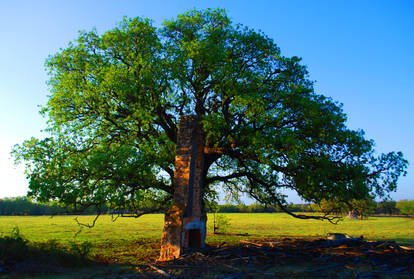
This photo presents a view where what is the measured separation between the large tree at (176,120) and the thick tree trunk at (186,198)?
3.16 ft

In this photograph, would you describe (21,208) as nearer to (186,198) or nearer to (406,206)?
(186,198)

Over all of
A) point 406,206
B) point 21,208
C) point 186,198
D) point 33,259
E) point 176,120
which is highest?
point 176,120

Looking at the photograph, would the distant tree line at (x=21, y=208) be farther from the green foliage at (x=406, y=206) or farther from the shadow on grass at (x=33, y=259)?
the green foliage at (x=406, y=206)

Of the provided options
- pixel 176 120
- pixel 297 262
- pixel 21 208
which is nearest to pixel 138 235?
pixel 176 120

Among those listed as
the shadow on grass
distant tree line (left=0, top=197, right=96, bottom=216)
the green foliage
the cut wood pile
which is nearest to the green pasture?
the shadow on grass

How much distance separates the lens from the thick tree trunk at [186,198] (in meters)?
15.6

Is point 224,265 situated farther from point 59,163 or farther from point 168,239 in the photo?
point 59,163

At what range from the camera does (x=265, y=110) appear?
17.6 m

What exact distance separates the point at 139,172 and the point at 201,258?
19.5 ft

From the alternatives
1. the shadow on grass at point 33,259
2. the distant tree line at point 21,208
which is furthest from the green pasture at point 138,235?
the distant tree line at point 21,208

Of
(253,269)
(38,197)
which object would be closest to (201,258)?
(253,269)

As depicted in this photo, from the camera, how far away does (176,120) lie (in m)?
21.0

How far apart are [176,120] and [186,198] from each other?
21.2ft

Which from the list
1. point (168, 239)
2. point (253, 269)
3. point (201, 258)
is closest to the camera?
point (253, 269)
